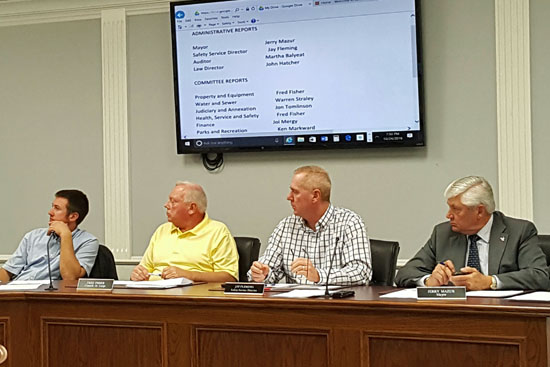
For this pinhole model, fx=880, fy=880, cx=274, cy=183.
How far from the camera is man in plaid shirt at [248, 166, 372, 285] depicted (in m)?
3.81

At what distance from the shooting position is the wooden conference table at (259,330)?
110 inches

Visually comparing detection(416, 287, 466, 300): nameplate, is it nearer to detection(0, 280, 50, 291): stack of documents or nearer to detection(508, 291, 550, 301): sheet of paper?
detection(508, 291, 550, 301): sheet of paper

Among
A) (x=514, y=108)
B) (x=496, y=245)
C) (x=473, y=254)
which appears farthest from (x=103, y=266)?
(x=514, y=108)

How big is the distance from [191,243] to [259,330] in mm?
1204

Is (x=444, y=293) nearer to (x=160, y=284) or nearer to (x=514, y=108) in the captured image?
(x=160, y=284)

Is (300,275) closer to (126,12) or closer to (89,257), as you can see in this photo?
(89,257)

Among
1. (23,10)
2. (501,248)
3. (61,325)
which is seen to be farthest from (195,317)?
(23,10)

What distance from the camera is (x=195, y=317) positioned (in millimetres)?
3266

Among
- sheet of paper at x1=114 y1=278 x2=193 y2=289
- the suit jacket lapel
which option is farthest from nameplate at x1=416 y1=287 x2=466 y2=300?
sheet of paper at x1=114 y1=278 x2=193 y2=289

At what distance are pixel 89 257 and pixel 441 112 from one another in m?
1.97

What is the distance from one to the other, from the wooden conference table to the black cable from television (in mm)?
1516

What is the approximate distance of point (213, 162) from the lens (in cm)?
514

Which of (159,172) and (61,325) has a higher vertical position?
(159,172)

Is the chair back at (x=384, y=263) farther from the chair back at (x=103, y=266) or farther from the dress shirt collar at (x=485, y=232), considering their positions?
the chair back at (x=103, y=266)
